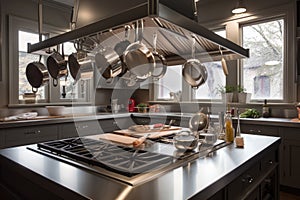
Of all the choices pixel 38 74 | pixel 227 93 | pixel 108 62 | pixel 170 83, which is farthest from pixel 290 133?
pixel 38 74

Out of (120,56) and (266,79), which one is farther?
(266,79)

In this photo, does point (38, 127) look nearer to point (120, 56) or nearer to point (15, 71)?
point (15, 71)

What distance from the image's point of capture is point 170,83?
454 cm

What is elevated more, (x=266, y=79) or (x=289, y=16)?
(x=289, y=16)

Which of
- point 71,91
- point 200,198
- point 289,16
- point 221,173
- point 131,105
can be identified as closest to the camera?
point 200,198

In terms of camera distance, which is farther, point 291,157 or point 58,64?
point 291,157

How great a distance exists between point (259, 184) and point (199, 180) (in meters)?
0.73

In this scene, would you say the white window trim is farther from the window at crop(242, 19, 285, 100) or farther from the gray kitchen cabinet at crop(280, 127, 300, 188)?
the gray kitchen cabinet at crop(280, 127, 300, 188)

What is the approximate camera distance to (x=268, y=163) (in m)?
1.71

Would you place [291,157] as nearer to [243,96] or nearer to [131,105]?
[243,96]

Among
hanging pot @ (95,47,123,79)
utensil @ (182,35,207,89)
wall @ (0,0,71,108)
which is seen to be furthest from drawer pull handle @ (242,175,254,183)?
wall @ (0,0,71,108)

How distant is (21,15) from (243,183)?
3.64 metres

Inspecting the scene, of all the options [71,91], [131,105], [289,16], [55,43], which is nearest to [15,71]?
[71,91]

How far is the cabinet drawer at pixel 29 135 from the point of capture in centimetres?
268
